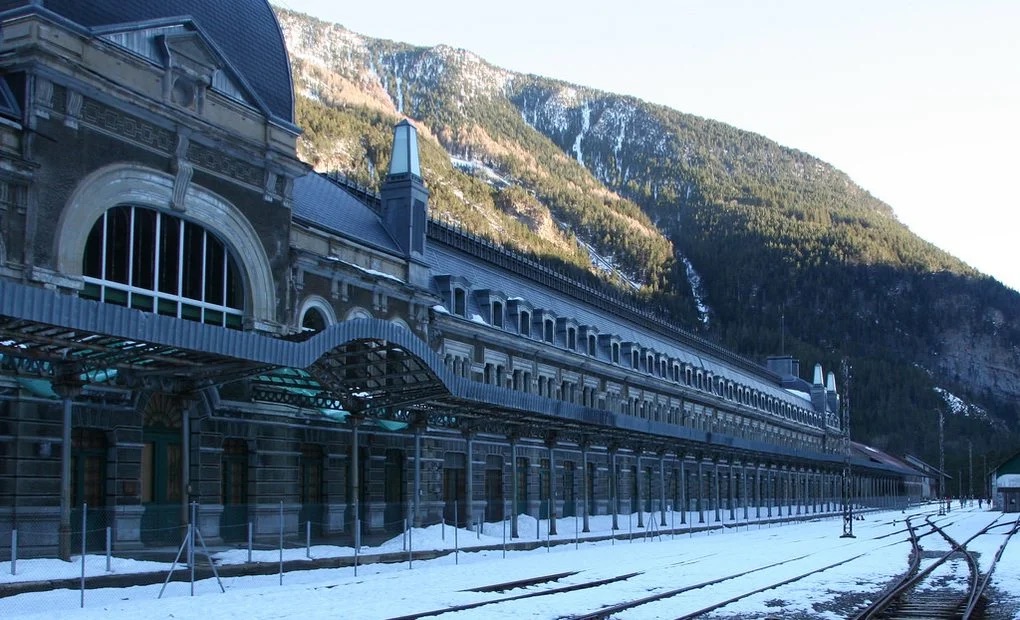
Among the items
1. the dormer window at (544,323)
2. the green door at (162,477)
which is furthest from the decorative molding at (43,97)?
the dormer window at (544,323)

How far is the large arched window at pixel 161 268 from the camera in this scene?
28.7m

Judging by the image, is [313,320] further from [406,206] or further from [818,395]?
[818,395]

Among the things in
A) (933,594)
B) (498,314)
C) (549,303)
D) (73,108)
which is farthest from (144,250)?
(549,303)

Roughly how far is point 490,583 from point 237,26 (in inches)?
721

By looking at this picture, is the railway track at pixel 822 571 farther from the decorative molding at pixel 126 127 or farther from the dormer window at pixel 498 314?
the dormer window at pixel 498 314

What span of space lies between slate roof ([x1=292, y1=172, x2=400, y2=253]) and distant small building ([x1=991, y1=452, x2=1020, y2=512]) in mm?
94908

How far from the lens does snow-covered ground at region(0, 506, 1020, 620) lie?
2088cm

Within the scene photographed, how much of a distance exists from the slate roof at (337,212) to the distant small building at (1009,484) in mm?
94908

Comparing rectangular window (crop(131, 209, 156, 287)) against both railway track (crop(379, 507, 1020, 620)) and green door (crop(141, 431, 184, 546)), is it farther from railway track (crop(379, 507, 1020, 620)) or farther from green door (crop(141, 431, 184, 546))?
railway track (crop(379, 507, 1020, 620))

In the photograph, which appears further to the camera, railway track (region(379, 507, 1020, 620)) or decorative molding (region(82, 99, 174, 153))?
decorative molding (region(82, 99, 174, 153))

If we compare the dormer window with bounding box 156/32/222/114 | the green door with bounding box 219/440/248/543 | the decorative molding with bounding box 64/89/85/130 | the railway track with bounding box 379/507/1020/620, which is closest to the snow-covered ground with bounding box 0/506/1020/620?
the railway track with bounding box 379/507/1020/620

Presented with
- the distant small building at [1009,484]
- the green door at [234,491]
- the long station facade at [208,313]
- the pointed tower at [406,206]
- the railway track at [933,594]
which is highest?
the pointed tower at [406,206]

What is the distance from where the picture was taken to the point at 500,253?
190ft

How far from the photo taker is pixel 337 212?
138 feet
